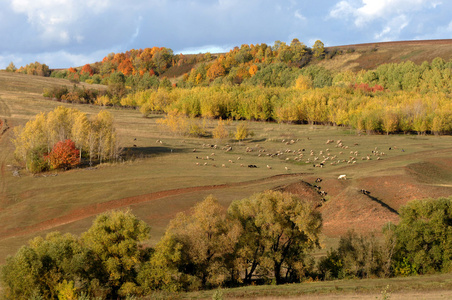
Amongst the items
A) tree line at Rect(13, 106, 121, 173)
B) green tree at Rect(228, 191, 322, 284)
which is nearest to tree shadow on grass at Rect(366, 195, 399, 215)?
green tree at Rect(228, 191, 322, 284)

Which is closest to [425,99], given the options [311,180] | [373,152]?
[373,152]

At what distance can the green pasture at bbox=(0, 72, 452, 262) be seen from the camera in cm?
5488

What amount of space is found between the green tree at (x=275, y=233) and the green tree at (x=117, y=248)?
7.70m

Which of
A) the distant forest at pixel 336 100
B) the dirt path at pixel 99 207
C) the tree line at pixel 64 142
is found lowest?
the dirt path at pixel 99 207

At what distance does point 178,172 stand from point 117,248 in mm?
34305

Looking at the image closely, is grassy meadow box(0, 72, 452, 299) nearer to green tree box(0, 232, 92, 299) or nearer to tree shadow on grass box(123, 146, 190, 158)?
tree shadow on grass box(123, 146, 190, 158)

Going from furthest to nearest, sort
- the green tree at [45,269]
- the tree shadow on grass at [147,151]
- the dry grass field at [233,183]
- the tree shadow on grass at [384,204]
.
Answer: the tree shadow on grass at [147,151], the tree shadow on grass at [384,204], the dry grass field at [233,183], the green tree at [45,269]

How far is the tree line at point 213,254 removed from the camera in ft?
109

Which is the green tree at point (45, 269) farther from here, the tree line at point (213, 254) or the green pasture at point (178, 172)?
the green pasture at point (178, 172)

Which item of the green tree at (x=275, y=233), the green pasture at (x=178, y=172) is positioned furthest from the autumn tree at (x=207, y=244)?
the green pasture at (x=178, y=172)

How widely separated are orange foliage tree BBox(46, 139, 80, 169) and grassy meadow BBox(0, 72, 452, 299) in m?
1.69

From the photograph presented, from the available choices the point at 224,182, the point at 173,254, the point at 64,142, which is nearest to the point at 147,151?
the point at 64,142

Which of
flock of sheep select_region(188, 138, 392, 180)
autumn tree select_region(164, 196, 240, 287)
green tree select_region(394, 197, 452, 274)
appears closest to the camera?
autumn tree select_region(164, 196, 240, 287)

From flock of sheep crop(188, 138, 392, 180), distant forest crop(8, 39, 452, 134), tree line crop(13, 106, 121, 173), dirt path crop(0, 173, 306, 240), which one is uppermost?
distant forest crop(8, 39, 452, 134)
